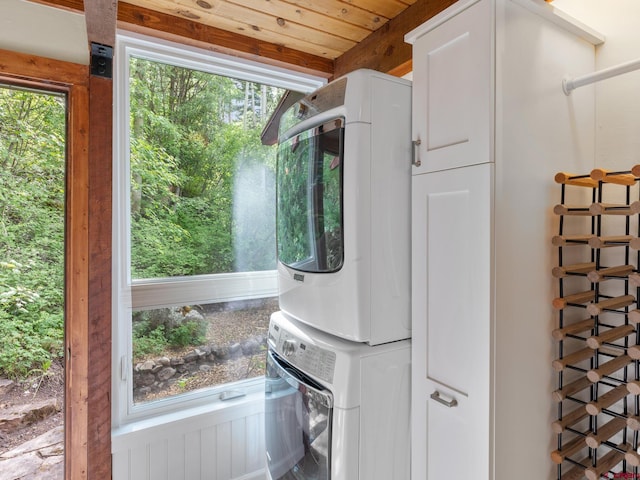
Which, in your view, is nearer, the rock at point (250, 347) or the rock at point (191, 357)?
the rock at point (191, 357)

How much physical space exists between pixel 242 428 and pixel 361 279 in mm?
1297

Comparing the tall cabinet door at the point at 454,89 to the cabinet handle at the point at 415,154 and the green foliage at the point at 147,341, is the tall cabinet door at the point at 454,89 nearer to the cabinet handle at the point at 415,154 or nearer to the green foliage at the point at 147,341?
the cabinet handle at the point at 415,154

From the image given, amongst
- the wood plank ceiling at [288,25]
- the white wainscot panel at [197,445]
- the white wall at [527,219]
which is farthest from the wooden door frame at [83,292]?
the white wall at [527,219]

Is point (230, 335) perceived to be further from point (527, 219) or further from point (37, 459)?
point (527, 219)

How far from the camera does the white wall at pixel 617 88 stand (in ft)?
3.84

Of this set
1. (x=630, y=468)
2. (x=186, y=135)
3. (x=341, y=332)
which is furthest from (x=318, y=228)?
(x=630, y=468)

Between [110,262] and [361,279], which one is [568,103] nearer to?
[361,279]

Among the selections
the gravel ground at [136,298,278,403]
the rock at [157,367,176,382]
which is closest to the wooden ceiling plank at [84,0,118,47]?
the gravel ground at [136,298,278,403]

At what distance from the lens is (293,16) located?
1837 mm

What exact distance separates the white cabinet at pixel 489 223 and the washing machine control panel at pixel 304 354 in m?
0.31

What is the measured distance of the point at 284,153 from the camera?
163 cm

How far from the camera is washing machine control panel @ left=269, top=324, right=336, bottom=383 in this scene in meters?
1.24

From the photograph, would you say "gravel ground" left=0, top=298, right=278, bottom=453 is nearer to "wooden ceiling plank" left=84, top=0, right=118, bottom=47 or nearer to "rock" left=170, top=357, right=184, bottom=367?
"rock" left=170, top=357, right=184, bottom=367

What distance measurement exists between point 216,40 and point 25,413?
197 cm
